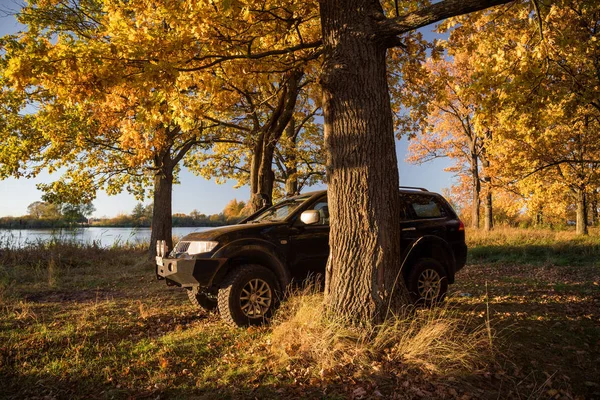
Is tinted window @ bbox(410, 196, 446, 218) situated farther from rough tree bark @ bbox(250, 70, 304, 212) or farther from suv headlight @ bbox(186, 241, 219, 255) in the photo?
rough tree bark @ bbox(250, 70, 304, 212)

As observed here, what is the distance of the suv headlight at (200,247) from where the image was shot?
500cm

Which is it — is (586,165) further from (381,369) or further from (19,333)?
(19,333)

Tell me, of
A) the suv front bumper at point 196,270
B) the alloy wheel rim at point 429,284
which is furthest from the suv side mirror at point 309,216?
the alloy wheel rim at point 429,284

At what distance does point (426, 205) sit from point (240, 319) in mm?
3777

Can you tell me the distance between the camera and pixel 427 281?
18.5 feet

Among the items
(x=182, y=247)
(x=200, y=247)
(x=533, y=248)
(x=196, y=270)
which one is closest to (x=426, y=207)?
(x=200, y=247)

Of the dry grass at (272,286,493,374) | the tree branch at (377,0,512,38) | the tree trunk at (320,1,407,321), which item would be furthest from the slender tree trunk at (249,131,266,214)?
the tree branch at (377,0,512,38)

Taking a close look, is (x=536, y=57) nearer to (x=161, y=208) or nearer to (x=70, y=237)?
(x=161, y=208)

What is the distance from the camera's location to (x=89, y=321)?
533 centimetres

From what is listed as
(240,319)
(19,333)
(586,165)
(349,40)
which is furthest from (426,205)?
(586,165)

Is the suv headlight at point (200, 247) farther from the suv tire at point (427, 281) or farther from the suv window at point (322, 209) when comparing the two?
the suv tire at point (427, 281)

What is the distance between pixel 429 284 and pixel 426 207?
4.80 ft

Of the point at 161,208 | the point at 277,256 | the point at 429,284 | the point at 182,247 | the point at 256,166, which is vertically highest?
the point at 256,166

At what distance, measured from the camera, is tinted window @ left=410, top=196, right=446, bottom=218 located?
251 inches
